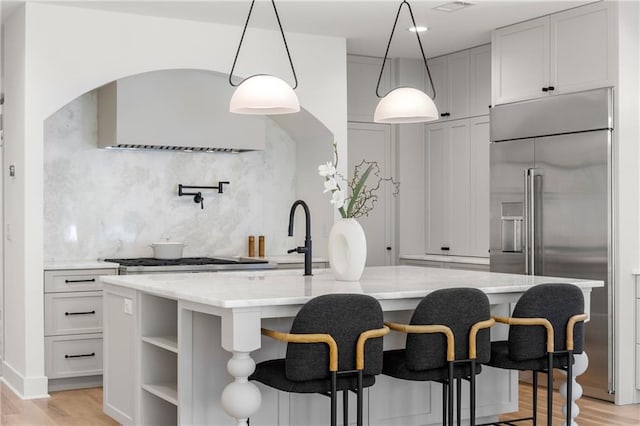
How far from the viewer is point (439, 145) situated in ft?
25.5

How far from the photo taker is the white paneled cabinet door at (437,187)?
303 inches

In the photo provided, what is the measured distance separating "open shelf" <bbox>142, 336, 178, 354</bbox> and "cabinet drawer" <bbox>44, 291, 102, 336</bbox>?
188 centimetres

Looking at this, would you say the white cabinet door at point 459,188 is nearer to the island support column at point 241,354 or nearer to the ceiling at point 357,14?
the ceiling at point 357,14

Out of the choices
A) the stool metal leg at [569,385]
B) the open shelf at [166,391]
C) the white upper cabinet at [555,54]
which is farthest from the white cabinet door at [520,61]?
the open shelf at [166,391]

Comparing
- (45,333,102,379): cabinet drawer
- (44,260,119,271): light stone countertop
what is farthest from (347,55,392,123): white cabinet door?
(45,333,102,379): cabinet drawer

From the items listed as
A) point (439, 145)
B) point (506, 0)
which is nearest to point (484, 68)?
point (439, 145)

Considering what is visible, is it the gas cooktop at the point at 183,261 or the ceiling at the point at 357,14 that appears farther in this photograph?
the gas cooktop at the point at 183,261

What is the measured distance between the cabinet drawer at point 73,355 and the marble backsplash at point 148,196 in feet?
2.48

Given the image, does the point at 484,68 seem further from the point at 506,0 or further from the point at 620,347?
the point at 620,347

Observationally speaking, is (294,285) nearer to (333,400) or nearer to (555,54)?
(333,400)

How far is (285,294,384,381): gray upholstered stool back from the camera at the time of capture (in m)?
3.50

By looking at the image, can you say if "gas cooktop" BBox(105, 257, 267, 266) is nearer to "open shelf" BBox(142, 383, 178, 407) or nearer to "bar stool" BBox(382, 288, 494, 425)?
"open shelf" BBox(142, 383, 178, 407)

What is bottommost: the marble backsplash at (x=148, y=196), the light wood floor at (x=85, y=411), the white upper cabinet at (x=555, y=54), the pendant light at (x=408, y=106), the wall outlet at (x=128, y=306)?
the light wood floor at (x=85, y=411)

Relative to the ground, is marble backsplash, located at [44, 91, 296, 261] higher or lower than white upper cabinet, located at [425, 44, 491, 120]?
lower
